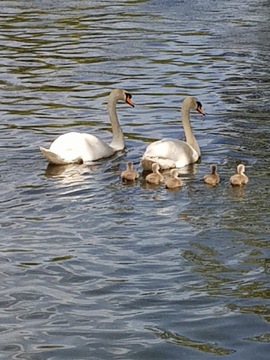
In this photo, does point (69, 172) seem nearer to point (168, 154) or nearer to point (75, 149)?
point (75, 149)

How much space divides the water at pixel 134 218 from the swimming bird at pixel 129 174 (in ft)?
0.33

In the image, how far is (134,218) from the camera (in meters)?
11.9

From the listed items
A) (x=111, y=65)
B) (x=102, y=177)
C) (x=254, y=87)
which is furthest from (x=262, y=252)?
(x=111, y=65)

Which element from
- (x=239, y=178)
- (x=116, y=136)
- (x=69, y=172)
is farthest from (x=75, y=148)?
(x=239, y=178)

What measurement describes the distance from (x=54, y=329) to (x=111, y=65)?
12.6 meters

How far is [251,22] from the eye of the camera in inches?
1025

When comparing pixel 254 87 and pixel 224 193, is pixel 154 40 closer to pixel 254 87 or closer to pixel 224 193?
pixel 254 87

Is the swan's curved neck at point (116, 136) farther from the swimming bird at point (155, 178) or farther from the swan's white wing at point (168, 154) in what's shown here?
the swimming bird at point (155, 178)

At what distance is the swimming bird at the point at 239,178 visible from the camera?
12.8 metres

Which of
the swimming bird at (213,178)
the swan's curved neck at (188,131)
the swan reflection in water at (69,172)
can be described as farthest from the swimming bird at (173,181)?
the swan's curved neck at (188,131)

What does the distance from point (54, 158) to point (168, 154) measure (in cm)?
136

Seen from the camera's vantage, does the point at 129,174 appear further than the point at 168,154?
No

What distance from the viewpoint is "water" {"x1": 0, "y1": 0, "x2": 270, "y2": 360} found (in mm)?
9000

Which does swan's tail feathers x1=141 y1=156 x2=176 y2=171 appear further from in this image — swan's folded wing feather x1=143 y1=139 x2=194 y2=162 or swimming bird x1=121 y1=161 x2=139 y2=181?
swimming bird x1=121 y1=161 x2=139 y2=181
